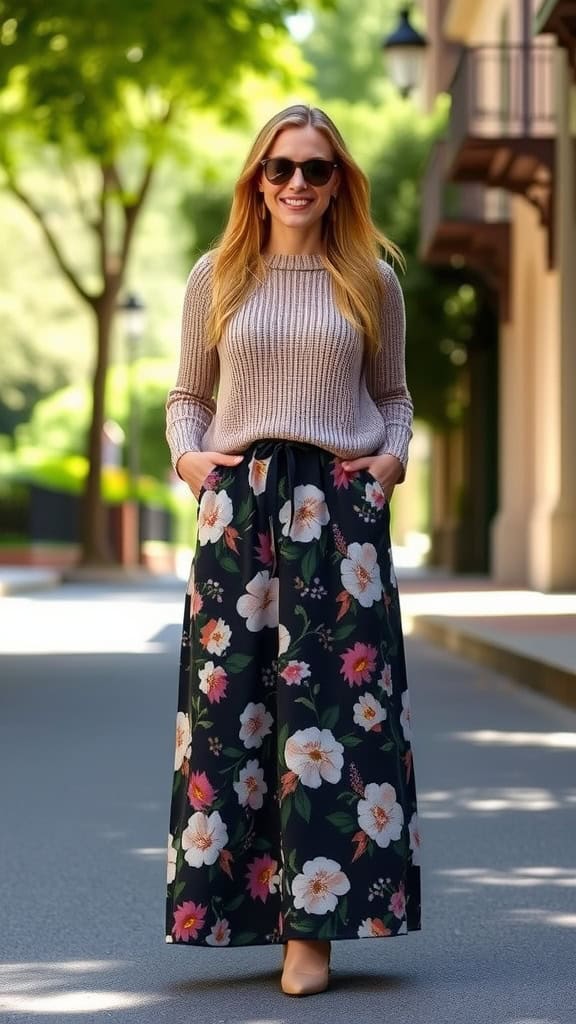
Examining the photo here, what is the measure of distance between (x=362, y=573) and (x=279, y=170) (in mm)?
932

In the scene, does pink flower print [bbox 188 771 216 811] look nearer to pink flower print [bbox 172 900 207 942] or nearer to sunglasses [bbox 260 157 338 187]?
pink flower print [bbox 172 900 207 942]

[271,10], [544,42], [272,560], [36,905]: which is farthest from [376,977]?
[544,42]

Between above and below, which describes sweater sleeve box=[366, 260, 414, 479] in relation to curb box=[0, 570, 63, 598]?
below

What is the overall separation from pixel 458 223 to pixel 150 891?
23.2 meters

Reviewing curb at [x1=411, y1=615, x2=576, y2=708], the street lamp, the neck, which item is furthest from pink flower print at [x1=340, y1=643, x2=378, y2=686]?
the street lamp

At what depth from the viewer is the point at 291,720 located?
4.80m

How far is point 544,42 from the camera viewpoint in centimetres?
2503

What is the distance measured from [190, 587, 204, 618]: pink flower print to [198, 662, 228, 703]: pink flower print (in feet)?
0.43

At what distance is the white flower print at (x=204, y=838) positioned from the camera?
4.80m

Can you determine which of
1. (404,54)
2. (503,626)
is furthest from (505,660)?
(404,54)

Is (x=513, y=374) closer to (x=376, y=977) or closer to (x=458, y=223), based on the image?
(x=458, y=223)

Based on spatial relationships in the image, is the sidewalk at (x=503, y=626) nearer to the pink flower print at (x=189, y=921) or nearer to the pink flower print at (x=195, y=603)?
the pink flower print at (x=195, y=603)

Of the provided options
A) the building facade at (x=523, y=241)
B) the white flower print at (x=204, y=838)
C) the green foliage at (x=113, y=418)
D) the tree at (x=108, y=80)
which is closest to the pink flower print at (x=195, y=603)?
the white flower print at (x=204, y=838)

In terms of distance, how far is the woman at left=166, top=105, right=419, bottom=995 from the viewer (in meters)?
4.78
